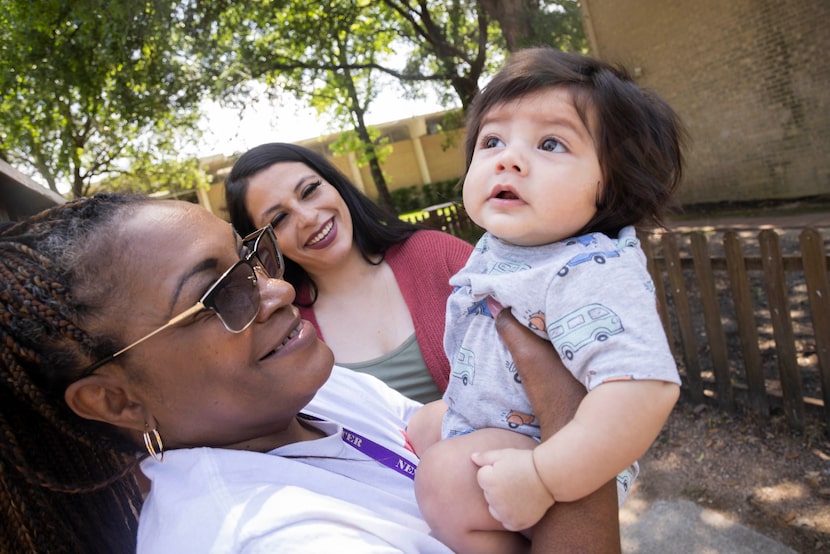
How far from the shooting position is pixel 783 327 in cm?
414

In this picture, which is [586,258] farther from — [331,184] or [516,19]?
[516,19]

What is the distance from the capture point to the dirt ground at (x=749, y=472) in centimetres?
346

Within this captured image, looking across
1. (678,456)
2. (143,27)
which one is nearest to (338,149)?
(143,27)

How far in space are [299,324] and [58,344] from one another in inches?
22.9

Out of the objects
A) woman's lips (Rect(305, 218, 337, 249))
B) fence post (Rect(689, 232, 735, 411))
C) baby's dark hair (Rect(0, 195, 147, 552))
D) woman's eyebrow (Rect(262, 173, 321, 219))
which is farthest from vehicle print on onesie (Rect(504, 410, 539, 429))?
fence post (Rect(689, 232, 735, 411))

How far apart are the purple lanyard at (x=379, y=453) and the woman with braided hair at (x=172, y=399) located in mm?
51

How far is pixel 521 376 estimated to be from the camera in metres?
1.44

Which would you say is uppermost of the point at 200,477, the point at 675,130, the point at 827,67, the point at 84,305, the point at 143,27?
the point at 143,27

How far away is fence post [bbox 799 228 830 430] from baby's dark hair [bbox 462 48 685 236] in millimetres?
2748

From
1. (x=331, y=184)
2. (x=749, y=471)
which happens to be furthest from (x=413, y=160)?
(x=331, y=184)

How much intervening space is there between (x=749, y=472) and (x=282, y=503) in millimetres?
3885

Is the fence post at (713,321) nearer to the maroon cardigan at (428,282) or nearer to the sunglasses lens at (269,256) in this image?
the maroon cardigan at (428,282)

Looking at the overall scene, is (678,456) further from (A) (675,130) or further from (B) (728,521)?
(A) (675,130)

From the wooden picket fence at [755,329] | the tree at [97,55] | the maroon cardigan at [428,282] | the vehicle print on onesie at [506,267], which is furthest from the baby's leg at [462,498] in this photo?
the tree at [97,55]
